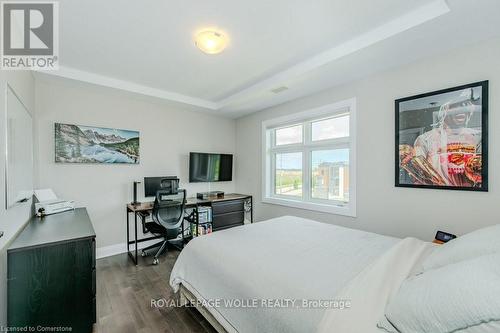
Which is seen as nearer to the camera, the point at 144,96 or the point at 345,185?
the point at 345,185

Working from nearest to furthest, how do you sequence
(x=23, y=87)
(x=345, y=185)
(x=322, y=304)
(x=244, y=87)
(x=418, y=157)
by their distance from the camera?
(x=322, y=304) < (x=23, y=87) < (x=418, y=157) < (x=345, y=185) < (x=244, y=87)

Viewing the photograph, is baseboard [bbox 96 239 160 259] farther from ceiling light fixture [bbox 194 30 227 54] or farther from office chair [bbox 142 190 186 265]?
ceiling light fixture [bbox 194 30 227 54]

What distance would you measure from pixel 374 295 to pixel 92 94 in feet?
12.7

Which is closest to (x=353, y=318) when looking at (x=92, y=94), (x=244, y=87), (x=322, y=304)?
(x=322, y=304)

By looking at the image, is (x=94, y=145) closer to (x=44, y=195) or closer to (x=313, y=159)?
(x=44, y=195)

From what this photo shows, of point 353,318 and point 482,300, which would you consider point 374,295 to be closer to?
point 353,318

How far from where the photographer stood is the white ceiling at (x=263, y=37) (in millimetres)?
1709

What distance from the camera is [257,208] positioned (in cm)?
427

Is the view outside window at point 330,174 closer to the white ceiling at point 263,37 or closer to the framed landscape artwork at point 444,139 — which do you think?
the framed landscape artwork at point 444,139

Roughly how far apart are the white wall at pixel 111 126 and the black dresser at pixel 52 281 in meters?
1.45

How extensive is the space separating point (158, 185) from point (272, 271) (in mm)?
2747

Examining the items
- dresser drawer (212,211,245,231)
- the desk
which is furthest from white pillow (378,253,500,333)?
dresser drawer (212,211,245,231)

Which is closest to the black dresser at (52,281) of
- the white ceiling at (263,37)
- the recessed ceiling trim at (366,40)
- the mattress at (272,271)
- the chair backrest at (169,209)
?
the mattress at (272,271)

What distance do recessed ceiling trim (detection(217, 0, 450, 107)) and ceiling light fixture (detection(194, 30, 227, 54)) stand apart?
97 centimetres
